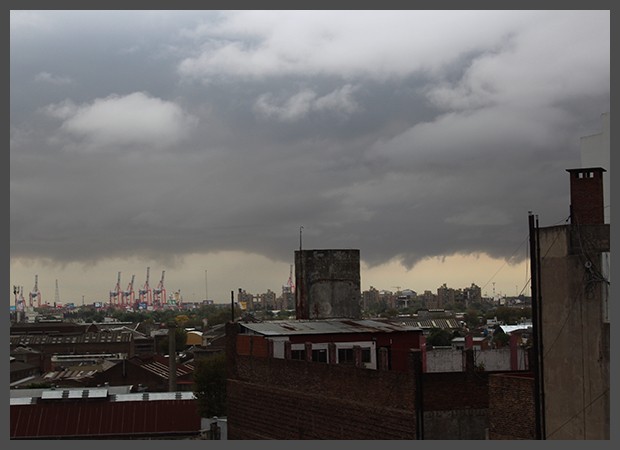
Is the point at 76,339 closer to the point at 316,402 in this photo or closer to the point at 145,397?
the point at 145,397

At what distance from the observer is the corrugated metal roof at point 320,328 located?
35750 millimetres

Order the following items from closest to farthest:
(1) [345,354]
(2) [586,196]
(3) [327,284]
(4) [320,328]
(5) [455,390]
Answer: (2) [586,196] → (5) [455,390] → (1) [345,354] → (4) [320,328] → (3) [327,284]

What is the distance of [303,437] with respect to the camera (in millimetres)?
30938

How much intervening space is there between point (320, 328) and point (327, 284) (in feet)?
28.9

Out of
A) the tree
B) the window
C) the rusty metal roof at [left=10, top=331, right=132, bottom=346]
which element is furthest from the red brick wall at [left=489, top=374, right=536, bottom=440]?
the rusty metal roof at [left=10, top=331, right=132, bottom=346]

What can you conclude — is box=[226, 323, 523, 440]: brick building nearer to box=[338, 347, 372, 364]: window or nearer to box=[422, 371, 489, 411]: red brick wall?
box=[422, 371, 489, 411]: red brick wall

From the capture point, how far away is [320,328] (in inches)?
1462

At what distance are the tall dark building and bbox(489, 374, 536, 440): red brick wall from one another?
21.6 meters

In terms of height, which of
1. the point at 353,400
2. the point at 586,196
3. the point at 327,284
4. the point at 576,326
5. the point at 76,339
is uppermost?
the point at 586,196

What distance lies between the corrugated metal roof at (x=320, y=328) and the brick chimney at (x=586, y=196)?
1435cm

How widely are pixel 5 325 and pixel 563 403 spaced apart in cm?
1295

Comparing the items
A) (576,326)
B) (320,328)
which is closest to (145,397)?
(320,328)

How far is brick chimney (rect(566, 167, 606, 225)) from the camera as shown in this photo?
2270 cm

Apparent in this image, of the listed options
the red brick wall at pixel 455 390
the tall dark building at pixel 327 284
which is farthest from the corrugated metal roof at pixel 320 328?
the red brick wall at pixel 455 390
